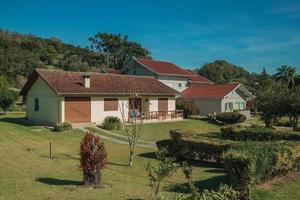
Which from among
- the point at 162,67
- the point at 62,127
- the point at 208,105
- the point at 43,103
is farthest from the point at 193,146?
the point at 162,67

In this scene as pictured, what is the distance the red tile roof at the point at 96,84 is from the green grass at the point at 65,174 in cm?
917

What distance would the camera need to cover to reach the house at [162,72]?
2133 inches

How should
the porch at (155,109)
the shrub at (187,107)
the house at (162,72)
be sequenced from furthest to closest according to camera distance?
1. the house at (162,72)
2. the shrub at (187,107)
3. the porch at (155,109)

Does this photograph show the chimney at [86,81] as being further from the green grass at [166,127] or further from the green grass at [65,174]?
the green grass at [65,174]

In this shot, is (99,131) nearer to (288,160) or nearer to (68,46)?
(288,160)

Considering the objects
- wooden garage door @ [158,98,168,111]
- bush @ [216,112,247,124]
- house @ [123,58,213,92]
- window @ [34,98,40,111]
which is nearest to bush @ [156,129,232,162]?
window @ [34,98,40,111]

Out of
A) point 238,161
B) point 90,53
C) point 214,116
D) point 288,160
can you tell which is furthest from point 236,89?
point 90,53

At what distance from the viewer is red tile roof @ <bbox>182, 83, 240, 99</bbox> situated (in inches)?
1990

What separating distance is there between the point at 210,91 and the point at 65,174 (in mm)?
40105

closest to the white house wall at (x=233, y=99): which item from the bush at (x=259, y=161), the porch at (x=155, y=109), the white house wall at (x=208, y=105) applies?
the white house wall at (x=208, y=105)

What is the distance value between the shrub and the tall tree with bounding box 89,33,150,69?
57.0 m

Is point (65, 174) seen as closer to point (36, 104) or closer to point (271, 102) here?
point (271, 102)

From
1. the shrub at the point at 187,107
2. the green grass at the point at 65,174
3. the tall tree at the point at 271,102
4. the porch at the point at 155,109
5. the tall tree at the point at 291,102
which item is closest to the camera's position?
the green grass at the point at 65,174

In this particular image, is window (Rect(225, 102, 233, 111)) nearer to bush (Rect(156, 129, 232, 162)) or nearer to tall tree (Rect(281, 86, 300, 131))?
tall tree (Rect(281, 86, 300, 131))
